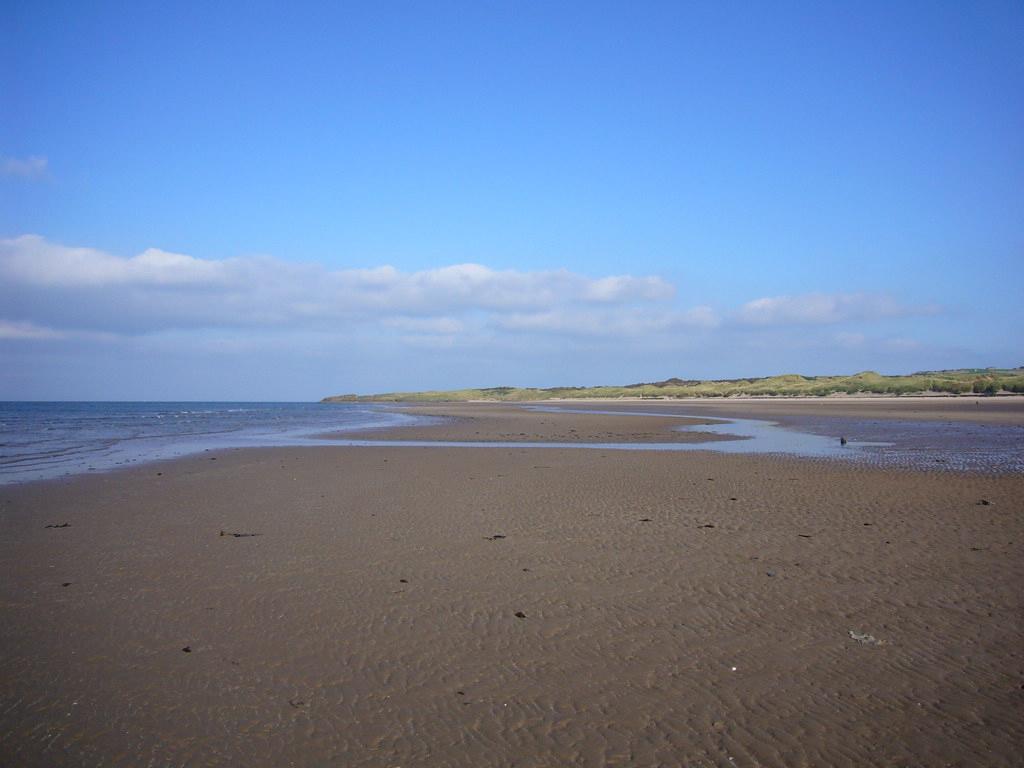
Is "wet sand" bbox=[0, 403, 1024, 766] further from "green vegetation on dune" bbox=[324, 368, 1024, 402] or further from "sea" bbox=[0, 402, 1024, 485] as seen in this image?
"green vegetation on dune" bbox=[324, 368, 1024, 402]

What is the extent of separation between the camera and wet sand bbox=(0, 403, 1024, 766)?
4.00 m

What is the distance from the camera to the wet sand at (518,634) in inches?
157

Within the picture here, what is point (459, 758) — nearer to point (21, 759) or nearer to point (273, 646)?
point (273, 646)

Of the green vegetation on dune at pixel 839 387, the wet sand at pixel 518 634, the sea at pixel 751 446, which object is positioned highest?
the green vegetation on dune at pixel 839 387

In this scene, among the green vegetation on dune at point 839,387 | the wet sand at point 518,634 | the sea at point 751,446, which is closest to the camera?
the wet sand at point 518,634

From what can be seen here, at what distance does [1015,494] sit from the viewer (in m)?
11.6

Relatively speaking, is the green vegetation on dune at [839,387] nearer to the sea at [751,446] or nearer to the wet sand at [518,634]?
the sea at [751,446]

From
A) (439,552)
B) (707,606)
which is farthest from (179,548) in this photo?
(707,606)

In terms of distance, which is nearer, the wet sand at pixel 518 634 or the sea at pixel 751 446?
the wet sand at pixel 518 634

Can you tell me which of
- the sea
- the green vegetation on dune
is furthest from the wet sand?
the green vegetation on dune

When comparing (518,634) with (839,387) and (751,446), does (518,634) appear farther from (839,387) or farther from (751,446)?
(839,387)

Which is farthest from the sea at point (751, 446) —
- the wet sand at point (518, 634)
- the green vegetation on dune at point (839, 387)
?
the green vegetation on dune at point (839, 387)

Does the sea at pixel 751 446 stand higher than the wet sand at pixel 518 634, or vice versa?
the sea at pixel 751 446

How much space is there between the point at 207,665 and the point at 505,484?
30.5 feet
